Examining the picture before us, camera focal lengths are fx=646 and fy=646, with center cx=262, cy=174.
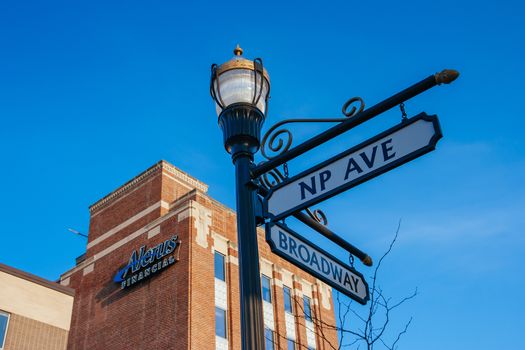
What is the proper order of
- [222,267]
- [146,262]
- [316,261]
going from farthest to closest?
[222,267] < [146,262] < [316,261]

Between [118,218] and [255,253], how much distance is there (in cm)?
3304

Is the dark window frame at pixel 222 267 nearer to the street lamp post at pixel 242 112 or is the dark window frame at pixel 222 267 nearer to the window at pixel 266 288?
the window at pixel 266 288

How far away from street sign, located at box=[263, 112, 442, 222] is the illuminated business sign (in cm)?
2694

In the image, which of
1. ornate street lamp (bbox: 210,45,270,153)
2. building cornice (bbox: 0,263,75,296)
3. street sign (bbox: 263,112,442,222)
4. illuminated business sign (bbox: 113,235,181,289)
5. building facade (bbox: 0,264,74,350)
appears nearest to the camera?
street sign (bbox: 263,112,442,222)

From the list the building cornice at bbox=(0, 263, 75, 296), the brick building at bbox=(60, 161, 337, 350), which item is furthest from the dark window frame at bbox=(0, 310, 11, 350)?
the brick building at bbox=(60, 161, 337, 350)

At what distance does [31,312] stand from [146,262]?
12.9 meters

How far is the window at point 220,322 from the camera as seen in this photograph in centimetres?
3131

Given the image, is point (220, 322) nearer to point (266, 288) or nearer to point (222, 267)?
point (222, 267)

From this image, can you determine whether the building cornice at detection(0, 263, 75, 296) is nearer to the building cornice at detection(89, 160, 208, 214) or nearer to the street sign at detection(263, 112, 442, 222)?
the building cornice at detection(89, 160, 208, 214)

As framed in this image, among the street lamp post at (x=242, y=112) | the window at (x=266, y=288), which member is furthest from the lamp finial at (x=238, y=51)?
the window at (x=266, y=288)

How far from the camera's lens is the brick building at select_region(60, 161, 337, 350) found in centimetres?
3095

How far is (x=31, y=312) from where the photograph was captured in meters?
20.4

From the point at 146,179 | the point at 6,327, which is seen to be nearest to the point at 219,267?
the point at 146,179

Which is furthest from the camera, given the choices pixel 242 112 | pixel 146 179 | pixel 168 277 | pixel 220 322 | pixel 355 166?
pixel 146 179
